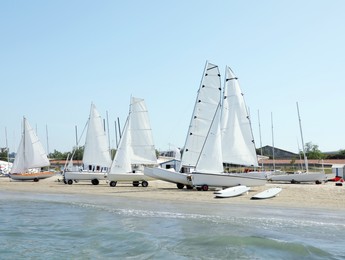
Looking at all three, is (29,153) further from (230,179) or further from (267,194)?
(267,194)

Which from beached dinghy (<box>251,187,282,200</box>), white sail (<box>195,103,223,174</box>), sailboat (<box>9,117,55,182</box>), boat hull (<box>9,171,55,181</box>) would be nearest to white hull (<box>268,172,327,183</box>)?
white sail (<box>195,103,223,174</box>)

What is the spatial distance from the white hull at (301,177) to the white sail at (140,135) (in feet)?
39.3

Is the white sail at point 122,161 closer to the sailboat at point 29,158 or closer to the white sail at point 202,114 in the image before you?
the white sail at point 202,114

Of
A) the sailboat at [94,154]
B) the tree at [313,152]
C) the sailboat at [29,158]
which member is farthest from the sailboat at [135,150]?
the tree at [313,152]

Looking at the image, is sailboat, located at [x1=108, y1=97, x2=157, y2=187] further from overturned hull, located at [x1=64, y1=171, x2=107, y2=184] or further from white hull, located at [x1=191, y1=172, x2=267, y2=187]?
white hull, located at [x1=191, y1=172, x2=267, y2=187]

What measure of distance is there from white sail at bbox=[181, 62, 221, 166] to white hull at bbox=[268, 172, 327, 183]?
466 inches

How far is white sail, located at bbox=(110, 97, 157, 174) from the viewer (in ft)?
126

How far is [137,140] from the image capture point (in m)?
39.3

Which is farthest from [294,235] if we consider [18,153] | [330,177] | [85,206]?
[18,153]

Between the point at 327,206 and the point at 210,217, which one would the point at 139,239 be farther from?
the point at 327,206

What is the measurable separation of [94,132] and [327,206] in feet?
89.4

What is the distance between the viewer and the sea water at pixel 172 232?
1202 cm

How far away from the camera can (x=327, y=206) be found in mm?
22828

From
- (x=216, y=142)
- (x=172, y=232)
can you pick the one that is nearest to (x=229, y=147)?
(x=216, y=142)
